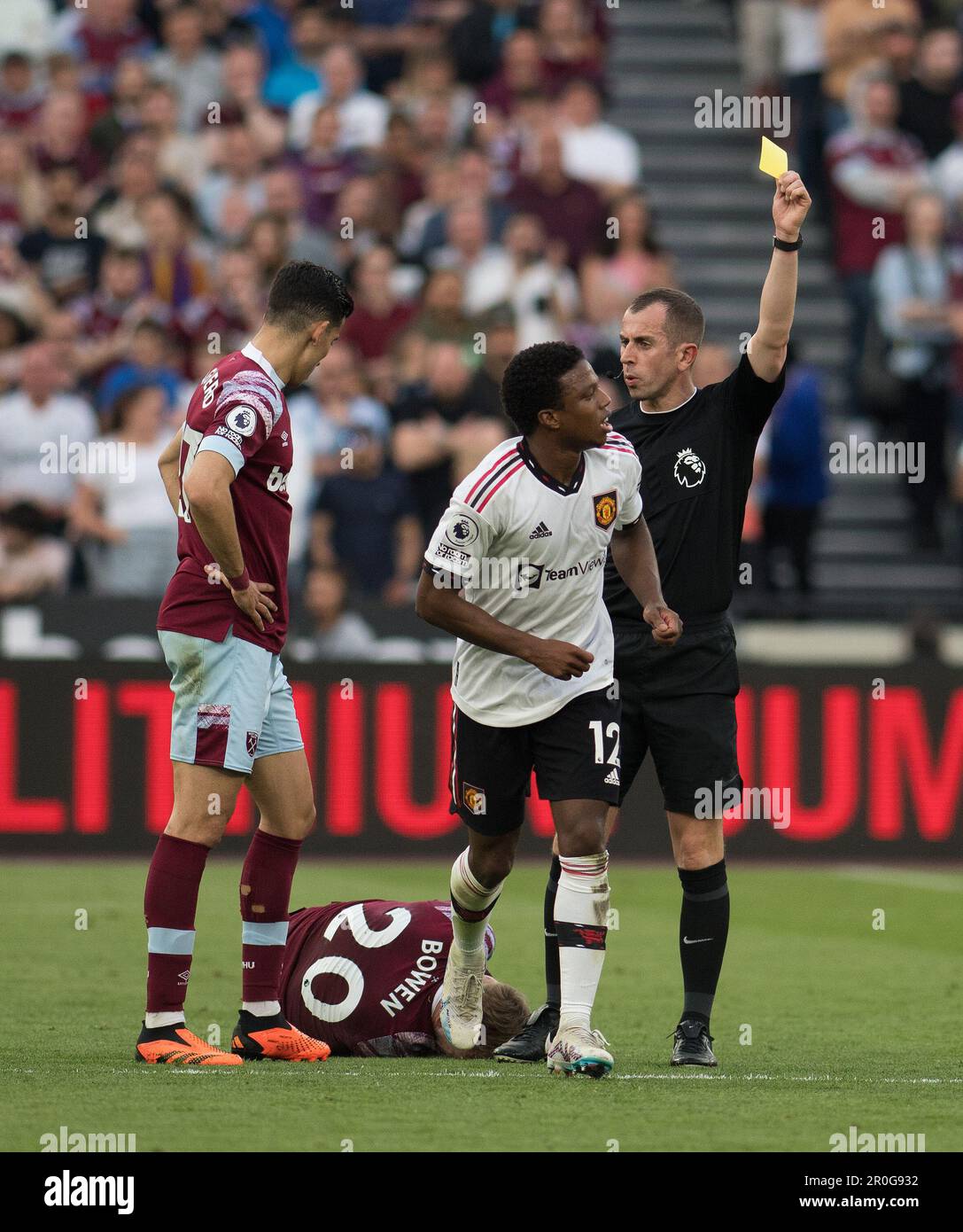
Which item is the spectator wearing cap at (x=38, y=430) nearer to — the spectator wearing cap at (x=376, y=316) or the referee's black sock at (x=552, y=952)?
the spectator wearing cap at (x=376, y=316)

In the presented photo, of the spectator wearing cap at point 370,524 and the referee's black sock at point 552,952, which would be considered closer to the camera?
the referee's black sock at point 552,952

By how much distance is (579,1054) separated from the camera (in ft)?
20.8

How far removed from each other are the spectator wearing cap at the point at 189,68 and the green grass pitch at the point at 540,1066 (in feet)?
24.8

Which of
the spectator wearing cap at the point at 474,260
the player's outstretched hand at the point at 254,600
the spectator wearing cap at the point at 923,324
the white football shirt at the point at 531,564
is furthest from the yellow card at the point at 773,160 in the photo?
the spectator wearing cap at the point at 923,324

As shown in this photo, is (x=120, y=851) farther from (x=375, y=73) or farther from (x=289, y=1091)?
(x=375, y=73)

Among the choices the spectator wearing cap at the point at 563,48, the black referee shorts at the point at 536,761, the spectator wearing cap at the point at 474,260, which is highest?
the spectator wearing cap at the point at 563,48

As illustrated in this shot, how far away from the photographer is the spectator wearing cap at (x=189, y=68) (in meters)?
17.7

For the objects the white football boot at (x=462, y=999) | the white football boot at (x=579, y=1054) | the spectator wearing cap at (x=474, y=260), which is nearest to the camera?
the white football boot at (x=579, y=1054)

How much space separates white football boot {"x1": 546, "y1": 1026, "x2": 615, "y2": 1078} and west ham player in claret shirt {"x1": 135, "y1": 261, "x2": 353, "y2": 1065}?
85 centimetres

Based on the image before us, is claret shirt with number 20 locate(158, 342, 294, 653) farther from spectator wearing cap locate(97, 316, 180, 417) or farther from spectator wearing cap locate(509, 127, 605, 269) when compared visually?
spectator wearing cap locate(509, 127, 605, 269)

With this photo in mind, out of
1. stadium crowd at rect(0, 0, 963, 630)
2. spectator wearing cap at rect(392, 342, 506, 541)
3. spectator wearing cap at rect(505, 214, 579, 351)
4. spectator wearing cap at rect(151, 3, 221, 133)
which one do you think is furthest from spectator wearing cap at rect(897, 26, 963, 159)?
spectator wearing cap at rect(151, 3, 221, 133)

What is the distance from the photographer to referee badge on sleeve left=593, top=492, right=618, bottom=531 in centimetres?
663

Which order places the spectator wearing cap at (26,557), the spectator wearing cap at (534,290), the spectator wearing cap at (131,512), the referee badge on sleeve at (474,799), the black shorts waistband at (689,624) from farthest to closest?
the spectator wearing cap at (534,290)
the spectator wearing cap at (26,557)
the spectator wearing cap at (131,512)
the black shorts waistband at (689,624)
the referee badge on sleeve at (474,799)

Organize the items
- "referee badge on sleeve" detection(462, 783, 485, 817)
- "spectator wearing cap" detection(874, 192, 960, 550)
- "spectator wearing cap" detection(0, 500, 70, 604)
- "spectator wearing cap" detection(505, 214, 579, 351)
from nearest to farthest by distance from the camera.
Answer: "referee badge on sleeve" detection(462, 783, 485, 817), "spectator wearing cap" detection(0, 500, 70, 604), "spectator wearing cap" detection(505, 214, 579, 351), "spectator wearing cap" detection(874, 192, 960, 550)
